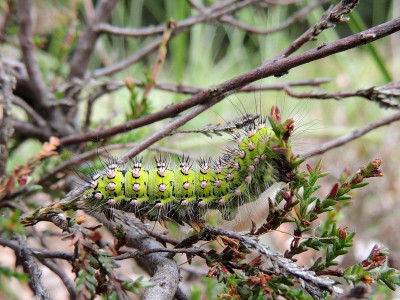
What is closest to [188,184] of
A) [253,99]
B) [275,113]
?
[275,113]

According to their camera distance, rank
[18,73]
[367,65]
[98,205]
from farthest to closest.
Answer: [367,65], [18,73], [98,205]

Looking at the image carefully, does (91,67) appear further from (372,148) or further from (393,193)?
(393,193)

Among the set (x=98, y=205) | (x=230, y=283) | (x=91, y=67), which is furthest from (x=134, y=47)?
(x=230, y=283)

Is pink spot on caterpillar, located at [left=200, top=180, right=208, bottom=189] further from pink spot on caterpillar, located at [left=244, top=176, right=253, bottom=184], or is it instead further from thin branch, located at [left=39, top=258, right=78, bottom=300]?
thin branch, located at [left=39, top=258, right=78, bottom=300]

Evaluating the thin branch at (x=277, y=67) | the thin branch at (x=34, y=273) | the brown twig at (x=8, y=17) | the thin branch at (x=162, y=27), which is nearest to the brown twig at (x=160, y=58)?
the thin branch at (x=277, y=67)

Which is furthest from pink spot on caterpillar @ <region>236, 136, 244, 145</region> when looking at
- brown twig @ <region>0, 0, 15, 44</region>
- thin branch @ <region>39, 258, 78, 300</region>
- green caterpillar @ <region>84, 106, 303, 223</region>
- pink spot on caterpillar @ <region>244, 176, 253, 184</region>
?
brown twig @ <region>0, 0, 15, 44</region>

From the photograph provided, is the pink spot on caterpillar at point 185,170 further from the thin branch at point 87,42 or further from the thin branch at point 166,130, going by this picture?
the thin branch at point 87,42

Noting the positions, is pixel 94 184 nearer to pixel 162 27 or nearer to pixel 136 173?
pixel 136 173
